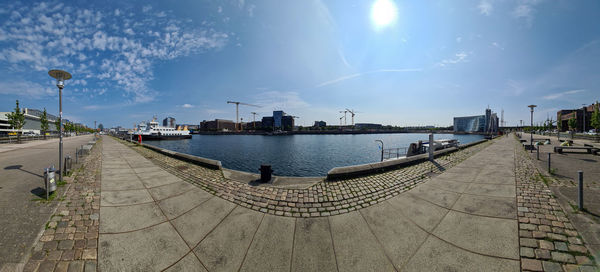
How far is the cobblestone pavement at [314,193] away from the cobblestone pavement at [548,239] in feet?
9.23

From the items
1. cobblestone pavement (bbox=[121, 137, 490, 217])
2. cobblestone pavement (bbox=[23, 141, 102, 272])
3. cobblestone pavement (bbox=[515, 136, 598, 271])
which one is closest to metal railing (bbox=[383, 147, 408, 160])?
cobblestone pavement (bbox=[121, 137, 490, 217])

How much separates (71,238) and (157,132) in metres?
70.7

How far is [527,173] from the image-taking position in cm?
866

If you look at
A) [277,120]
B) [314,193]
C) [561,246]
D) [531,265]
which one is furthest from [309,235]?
[277,120]

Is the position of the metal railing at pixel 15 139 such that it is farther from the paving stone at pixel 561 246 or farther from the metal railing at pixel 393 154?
the paving stone at pixel 561 246

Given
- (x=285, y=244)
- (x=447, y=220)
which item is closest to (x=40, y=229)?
(x=285, y=244)

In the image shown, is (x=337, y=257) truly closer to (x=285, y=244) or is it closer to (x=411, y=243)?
(x=285, y=244)

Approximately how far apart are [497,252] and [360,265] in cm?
257

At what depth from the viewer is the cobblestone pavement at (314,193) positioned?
17.3 ft

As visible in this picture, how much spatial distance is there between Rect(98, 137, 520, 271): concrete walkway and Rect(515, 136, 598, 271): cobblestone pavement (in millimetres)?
175

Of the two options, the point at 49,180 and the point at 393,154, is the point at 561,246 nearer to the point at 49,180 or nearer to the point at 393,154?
the point at 49,180

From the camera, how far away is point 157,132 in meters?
60.7

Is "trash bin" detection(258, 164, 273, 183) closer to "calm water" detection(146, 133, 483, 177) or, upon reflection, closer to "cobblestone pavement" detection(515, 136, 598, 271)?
"cobblestone pavement" detection(515, 136, 598, 271)

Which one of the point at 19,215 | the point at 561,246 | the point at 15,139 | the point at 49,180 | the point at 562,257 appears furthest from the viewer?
the point at 15,139
